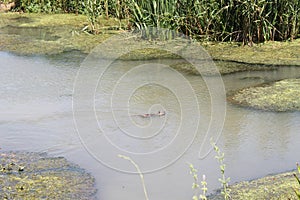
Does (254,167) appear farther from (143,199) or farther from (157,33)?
(157,33)

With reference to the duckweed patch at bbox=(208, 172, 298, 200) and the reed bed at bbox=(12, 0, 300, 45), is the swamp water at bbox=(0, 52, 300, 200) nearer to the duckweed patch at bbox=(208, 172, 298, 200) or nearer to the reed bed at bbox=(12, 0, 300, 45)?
the duckweed patch at bbox=(208, 172, 298, 200)

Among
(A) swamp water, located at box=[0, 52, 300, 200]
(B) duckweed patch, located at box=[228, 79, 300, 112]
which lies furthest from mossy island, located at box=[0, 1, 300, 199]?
(A) swamp water, located at box=[0, 52, 300, 200]

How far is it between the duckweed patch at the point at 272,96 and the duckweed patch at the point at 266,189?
122 cm

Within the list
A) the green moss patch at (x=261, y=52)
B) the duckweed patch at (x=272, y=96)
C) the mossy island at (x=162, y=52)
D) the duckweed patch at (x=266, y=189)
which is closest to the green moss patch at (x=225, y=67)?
the mossy island at (x=162, y=52)

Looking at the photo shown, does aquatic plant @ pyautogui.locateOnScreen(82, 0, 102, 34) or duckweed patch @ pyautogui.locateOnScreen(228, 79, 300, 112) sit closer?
duckweed patch @ pyautogui.locateOnScreen(228, 79, 300, 112)

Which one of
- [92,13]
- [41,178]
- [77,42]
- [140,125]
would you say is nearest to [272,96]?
[140,125]

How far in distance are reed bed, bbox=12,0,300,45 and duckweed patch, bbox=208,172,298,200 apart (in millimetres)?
2935

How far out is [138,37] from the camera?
6258 mm

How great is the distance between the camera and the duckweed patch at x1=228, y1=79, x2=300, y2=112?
411cm

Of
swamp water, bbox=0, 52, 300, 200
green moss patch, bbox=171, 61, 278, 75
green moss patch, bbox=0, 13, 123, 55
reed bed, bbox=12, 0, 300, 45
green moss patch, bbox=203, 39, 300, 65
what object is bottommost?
swamp water, bbox=0, 52, 300, 200

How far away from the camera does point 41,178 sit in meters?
2.96

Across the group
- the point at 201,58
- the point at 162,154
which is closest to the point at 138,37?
the point at 201,58

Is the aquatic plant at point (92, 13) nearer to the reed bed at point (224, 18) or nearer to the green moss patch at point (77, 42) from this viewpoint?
the green moss patch at point (77, 42)

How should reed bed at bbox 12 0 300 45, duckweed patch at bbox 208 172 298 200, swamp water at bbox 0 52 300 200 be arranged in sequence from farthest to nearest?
reed bed at bbox 12 0 300 45
swamp water at bbox 0 52 300 200
duckweed patch at bbox 208 172 298 200
